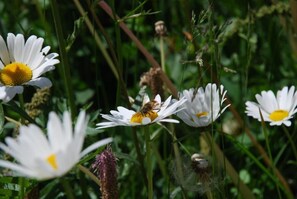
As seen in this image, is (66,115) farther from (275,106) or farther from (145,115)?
(275,106)

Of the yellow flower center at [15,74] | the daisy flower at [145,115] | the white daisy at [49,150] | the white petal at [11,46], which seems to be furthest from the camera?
the white petal at [11,46]

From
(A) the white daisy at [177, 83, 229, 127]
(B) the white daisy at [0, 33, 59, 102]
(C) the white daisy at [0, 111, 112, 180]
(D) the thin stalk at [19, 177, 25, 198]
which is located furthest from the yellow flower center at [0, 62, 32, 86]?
(C) the white daisy at [0, 111, 112, 180]

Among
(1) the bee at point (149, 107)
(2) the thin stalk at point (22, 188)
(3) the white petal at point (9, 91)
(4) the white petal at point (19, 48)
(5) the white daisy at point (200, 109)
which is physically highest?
(4) the white petal at point (19, 48)

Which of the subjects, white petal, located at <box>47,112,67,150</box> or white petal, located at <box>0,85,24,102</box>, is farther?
white petal, located at <box>0,85,24,102</box>

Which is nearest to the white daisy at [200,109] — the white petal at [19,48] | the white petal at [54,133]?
the white petal at [19,48]

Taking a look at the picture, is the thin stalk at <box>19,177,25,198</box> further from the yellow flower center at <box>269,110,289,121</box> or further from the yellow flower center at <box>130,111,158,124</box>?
the yellow flower center at <box>269,110,289,121</box>

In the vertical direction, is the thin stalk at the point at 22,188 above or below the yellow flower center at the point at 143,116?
below

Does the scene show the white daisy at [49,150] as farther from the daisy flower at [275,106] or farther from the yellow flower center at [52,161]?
the daisy flower at [275,106]

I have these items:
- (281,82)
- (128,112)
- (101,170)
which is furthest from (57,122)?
(281,82)
